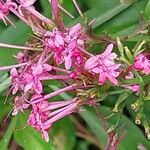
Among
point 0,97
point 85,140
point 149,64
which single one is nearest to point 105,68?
point 149,64

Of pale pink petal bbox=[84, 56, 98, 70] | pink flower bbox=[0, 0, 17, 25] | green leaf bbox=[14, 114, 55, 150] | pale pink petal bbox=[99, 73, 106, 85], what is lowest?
green leaf bbox=[14, 114, 55, 150]

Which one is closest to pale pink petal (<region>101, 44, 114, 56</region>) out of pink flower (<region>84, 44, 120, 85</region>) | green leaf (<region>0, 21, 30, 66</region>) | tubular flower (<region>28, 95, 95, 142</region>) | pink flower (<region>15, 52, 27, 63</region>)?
pink flower (<region>84, 44, 120, 85</region>)

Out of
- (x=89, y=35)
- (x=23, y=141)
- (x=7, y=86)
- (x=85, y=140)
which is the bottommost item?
(x=85, y=140)

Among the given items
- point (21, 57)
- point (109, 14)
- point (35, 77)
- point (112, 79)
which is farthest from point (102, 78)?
point (109, 14)

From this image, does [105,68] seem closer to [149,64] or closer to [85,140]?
[149,64]

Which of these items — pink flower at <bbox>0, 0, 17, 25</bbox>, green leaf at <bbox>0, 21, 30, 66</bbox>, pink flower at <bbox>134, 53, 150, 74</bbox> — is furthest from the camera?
green leaf at <bbox>0, 21, 30, 66</bbox>

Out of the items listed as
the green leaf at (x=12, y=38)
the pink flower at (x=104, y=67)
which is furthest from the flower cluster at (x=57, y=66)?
the green leaf at (x=12, y=38)

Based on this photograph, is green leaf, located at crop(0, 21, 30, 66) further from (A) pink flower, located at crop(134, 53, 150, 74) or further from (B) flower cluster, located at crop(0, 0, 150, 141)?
(A) pink flower, located at crop(134, 53, 150, 74)
